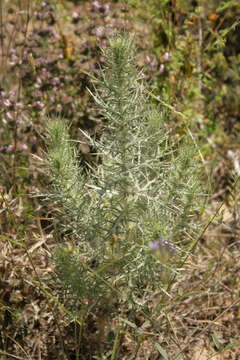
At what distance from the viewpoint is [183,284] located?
2.60m

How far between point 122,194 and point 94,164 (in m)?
0.56

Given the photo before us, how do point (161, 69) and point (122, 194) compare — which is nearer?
point (122, 194)

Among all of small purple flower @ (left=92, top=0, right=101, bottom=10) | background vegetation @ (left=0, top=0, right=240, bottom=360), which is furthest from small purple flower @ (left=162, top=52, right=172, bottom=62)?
small purple flower @ (left=92, top=0, right=101, bottom=10)

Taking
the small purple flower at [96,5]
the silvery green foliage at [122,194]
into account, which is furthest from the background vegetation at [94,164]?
the silvery green foliage at [122,194]

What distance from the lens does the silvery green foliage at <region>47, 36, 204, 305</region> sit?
1.79 m

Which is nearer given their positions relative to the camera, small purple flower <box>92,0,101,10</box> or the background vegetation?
the background vegetation

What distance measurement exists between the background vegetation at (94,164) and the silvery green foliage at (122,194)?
15 centimetres

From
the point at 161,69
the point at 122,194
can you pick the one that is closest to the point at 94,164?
the point at 122,194

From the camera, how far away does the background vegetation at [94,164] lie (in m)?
2.31

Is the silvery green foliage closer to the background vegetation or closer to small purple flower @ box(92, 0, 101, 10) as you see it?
the background vegetation

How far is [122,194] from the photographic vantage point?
6.29 ft

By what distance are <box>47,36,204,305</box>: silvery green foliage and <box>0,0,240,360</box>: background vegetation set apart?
0.15 m

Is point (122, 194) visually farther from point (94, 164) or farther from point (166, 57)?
point (166, 57)

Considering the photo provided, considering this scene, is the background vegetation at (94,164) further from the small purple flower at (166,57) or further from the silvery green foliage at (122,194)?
the silvery green foliage at (122,194)
